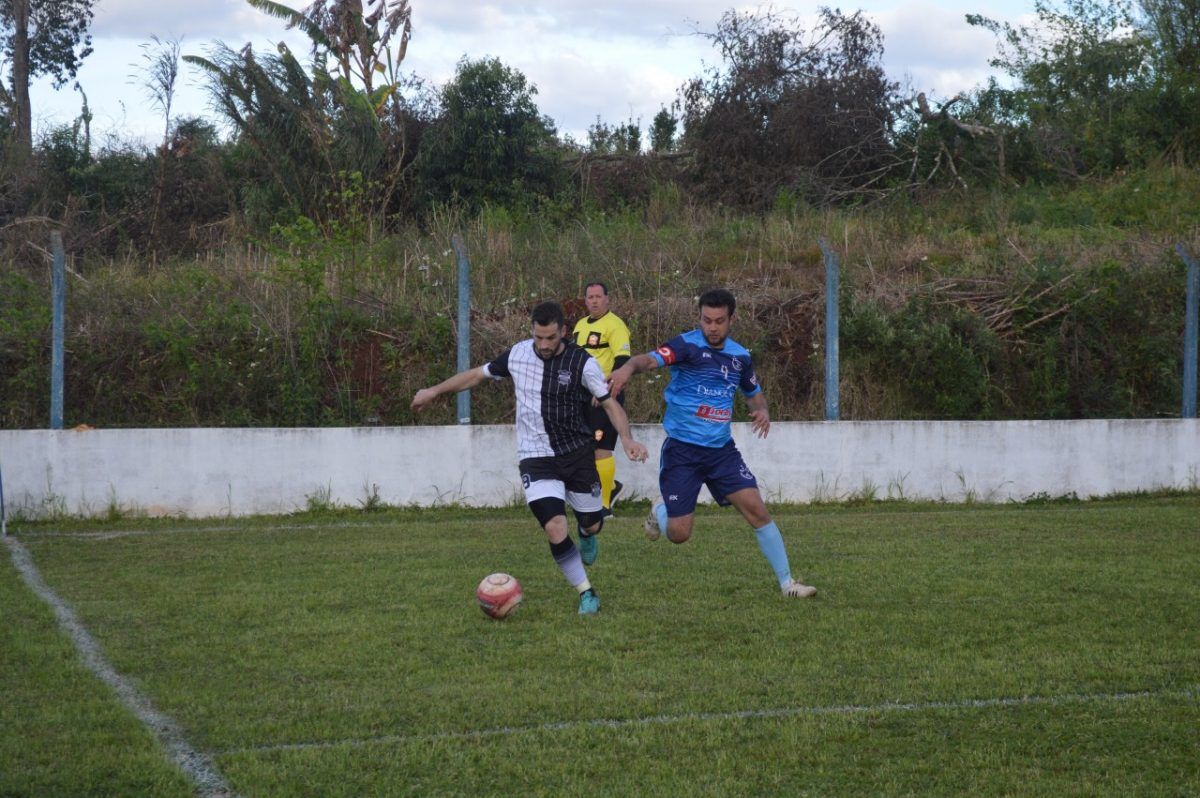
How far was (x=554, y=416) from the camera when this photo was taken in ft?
24.6

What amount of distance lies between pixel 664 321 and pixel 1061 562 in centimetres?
671

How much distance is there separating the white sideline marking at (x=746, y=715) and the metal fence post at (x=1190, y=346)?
29.3ft

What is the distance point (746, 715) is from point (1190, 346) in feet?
33.4

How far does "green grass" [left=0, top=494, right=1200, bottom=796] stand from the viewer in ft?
14.3

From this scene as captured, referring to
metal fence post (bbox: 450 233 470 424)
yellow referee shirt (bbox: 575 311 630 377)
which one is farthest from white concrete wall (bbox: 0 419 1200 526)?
yellow referee shirt (bbox: 575 311 630 377)

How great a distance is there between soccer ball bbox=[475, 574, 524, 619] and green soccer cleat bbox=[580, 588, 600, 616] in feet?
1.32

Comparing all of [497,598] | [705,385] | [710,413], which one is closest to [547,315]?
[705,385]

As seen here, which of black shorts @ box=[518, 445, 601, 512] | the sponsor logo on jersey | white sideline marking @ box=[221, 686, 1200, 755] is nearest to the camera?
white sideline marking @ box=[221, 686, 1200, 755]

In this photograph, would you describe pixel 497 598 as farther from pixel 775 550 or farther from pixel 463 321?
pixel 463 321

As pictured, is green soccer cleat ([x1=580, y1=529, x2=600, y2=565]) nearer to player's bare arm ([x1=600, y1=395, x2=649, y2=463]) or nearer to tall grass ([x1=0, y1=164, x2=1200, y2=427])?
player's bare arm ([x1=600, y1=395, x2=649, y2=463])

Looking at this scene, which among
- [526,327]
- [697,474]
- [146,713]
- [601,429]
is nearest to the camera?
[146,713]

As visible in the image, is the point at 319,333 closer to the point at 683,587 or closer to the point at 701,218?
the point at 683,587

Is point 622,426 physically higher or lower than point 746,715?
higher

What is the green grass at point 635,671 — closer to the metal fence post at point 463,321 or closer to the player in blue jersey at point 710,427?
the player in blue jersey at point 710,427
